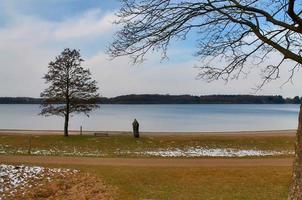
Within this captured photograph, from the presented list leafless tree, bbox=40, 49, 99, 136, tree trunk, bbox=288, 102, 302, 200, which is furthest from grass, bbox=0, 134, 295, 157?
tree trunk, bbox=288, 102, 302, 200

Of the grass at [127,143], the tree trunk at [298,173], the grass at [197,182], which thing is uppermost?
the tree trunk at [298,173]

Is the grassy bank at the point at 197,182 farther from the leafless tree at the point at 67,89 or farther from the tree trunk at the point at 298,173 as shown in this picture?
the leafless tree at the point at 67,89

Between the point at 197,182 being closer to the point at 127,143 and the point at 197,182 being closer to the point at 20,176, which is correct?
the point at 20,176

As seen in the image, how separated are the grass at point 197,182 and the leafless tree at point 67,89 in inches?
894

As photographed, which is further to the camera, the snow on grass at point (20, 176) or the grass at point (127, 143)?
the grass at point (127, 143)

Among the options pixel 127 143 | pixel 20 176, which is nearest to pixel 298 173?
pixel 20 176

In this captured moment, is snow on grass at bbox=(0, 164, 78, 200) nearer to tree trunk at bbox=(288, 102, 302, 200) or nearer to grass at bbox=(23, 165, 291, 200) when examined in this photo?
grass at bbox=(23, 165, 291, 200)

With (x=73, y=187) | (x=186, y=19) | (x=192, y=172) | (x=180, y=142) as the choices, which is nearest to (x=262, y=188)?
(x=192, y=172)

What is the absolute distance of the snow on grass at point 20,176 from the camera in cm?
1489

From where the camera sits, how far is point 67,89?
40.2 meters

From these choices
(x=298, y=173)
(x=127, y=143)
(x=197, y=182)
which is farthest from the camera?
(x=127, y=143)

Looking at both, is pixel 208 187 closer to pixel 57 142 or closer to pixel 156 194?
pixel 156 194

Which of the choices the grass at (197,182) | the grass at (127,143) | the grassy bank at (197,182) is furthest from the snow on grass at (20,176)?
the grass at (127,143)

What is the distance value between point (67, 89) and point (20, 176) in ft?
80.0
